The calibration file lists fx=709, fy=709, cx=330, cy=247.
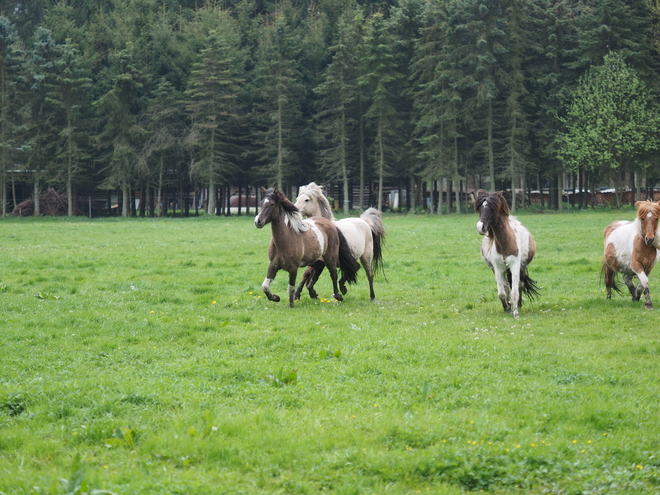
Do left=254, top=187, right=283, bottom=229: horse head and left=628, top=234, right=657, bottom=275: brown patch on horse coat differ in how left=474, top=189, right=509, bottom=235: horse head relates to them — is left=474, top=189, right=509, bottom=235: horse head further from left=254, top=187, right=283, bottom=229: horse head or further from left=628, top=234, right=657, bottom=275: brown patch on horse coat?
left=254, top=187, right=283, bottom=229: horse head

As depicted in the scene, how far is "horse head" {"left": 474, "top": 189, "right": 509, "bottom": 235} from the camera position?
37.8 feet

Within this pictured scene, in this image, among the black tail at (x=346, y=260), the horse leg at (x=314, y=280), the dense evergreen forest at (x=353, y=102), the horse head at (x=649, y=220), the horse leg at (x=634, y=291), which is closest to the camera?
the horse head at (x=649, y=220)

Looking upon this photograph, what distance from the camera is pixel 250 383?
7.53 metres

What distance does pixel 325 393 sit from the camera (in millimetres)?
7137

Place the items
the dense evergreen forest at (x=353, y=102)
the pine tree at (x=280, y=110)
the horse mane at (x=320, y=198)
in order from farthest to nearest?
the pine tree at (x=280, y=110) → the dense evergreen forest at (x=353, y=102) → the horse mane at (x=320, y=198)

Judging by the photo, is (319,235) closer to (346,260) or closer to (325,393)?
(346,260)

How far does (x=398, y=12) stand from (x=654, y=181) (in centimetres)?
2400

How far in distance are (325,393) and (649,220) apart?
768 cm

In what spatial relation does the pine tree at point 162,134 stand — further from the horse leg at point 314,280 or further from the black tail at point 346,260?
the black tail at point 346,260

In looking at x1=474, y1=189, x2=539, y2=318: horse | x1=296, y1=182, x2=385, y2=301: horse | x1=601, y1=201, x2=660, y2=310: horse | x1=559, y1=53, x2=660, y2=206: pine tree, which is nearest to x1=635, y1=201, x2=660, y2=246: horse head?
x1=601, y1=201, x2=660, y2=310: horse

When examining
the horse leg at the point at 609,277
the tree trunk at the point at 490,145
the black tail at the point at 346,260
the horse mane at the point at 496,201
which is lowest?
the horse leg at the point at 609,277

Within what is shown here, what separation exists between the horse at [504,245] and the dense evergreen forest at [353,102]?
38.1m

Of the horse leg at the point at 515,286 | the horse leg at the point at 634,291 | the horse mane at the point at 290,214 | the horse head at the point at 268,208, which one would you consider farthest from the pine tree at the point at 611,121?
the horse head at the point at 268,208

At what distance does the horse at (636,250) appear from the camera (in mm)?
12219
